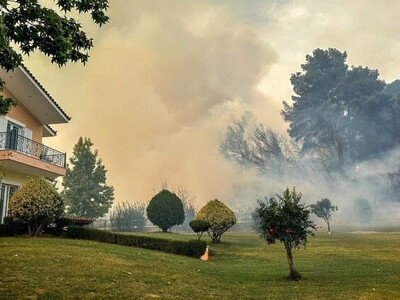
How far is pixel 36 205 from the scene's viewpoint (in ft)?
70.7

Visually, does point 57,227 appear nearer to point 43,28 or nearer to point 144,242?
point 144,242

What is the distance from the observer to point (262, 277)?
16406 millimetres

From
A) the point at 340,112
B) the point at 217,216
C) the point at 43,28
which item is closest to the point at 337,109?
the point at 340,112

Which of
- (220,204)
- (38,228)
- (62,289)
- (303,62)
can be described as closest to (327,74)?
(303,62)

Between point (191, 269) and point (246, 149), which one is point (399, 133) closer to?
point (246, 149)

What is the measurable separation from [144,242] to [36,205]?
6417mm

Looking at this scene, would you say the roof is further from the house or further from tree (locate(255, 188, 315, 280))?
tree (locate(255, 188, 315, 280))

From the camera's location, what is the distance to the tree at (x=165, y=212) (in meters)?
42.2

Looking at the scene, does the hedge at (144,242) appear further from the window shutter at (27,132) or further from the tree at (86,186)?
the tree at (86,186)

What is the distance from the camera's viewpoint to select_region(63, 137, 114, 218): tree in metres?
63.4

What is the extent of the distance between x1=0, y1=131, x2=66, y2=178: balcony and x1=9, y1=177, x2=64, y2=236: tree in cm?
281

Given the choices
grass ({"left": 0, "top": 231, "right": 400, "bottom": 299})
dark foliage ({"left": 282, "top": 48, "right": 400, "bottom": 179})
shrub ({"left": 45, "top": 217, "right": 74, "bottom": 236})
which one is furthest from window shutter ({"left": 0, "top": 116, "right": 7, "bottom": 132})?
dark foliage ({"left": 282, "top": 48, "right": 400, "bottom": 179})

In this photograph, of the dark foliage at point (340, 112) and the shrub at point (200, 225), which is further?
the dark foliage at point (340, 112)

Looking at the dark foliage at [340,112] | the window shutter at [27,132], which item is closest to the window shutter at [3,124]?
the window shutter at [27,132]
